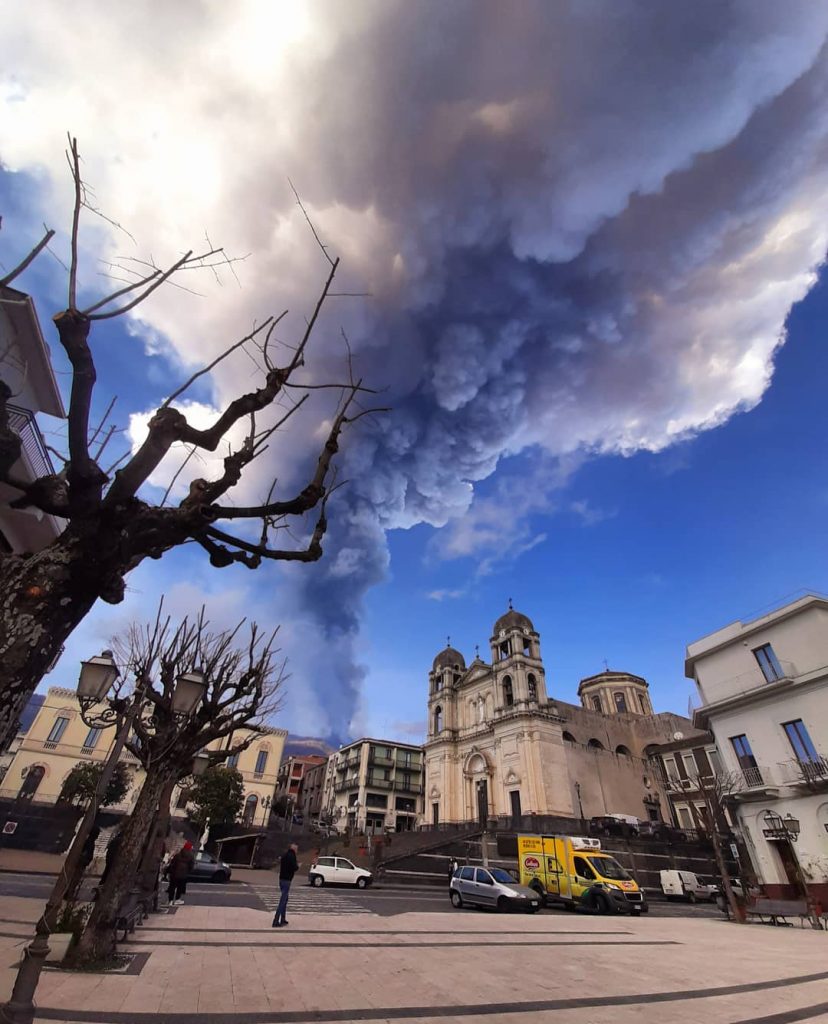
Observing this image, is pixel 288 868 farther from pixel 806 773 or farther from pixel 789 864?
pixel 789 864

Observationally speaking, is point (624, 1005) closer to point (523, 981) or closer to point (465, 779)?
point (523, 981)

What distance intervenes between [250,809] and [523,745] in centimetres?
2572

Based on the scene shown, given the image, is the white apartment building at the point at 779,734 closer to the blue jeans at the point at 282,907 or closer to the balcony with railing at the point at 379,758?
the blue jeans at the point at 282,907

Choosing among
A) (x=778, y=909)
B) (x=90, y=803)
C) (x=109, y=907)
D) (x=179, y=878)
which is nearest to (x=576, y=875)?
(x=778, y=909)

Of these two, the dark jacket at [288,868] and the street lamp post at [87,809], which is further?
the dark jacket at [288,868]

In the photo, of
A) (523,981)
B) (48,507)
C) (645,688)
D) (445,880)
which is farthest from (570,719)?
(48,507)

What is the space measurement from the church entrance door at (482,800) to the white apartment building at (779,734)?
22.1m

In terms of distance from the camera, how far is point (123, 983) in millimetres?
6293

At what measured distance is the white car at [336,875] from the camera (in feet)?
72.4

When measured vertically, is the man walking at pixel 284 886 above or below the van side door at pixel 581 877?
below

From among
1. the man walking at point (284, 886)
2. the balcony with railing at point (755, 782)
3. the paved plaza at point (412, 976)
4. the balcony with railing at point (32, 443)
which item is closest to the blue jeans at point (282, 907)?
the man walking at point (284, 886)

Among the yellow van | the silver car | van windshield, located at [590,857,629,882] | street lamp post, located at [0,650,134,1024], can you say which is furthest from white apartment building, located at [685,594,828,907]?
street lamp post, located at [0,650,134,1024]

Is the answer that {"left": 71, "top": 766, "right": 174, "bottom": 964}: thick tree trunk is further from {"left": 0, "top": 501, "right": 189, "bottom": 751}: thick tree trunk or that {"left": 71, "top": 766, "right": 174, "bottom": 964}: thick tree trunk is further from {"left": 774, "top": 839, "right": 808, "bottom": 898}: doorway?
{"left": 774, "top": 839, "right": 808, "bottom": 898}: doorway

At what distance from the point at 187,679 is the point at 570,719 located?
45.3 m
